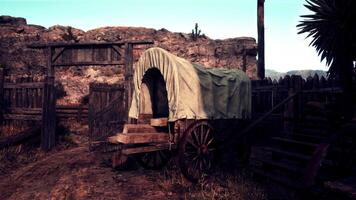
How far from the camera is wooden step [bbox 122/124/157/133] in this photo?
8.11 m

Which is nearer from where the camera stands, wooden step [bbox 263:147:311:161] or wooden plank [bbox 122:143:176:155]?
wooden step [bbox 263:147:311:161]

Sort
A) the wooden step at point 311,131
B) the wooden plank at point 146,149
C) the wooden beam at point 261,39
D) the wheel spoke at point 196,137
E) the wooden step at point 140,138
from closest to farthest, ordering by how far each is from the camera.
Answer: the wooden step at point 311,131, the wooden plank at point 146,149, the wooden step at point 140,138, the wheel spoke at point 196,137, the wooden beam at point 261,39

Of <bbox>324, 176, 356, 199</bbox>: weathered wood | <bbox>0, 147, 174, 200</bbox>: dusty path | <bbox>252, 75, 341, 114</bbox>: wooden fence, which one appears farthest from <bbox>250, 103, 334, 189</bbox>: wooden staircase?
<bbox>0, 147, 174, 200</bbox>: dusty path

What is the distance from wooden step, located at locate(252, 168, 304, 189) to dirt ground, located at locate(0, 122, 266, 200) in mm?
329

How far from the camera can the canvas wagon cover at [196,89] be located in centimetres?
804

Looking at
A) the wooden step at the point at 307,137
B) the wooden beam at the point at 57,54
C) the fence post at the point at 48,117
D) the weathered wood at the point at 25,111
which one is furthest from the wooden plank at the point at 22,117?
the wooden step at the point at 307,137

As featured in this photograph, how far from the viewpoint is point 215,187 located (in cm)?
719

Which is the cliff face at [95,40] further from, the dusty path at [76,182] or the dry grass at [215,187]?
the dry grass at [215,187]

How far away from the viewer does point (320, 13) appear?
1027cm

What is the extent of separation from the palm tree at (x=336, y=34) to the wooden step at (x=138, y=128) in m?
4.87

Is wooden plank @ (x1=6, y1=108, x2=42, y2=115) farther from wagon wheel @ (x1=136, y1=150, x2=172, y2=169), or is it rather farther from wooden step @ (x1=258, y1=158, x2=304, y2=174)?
wooden step @ (x1=258, y1=158, x2=304, y2=174)

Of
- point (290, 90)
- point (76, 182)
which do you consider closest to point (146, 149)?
point (76, 182)

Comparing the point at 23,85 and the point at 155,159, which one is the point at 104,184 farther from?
the point at 23,85

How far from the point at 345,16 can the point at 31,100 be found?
1097 centimetres
